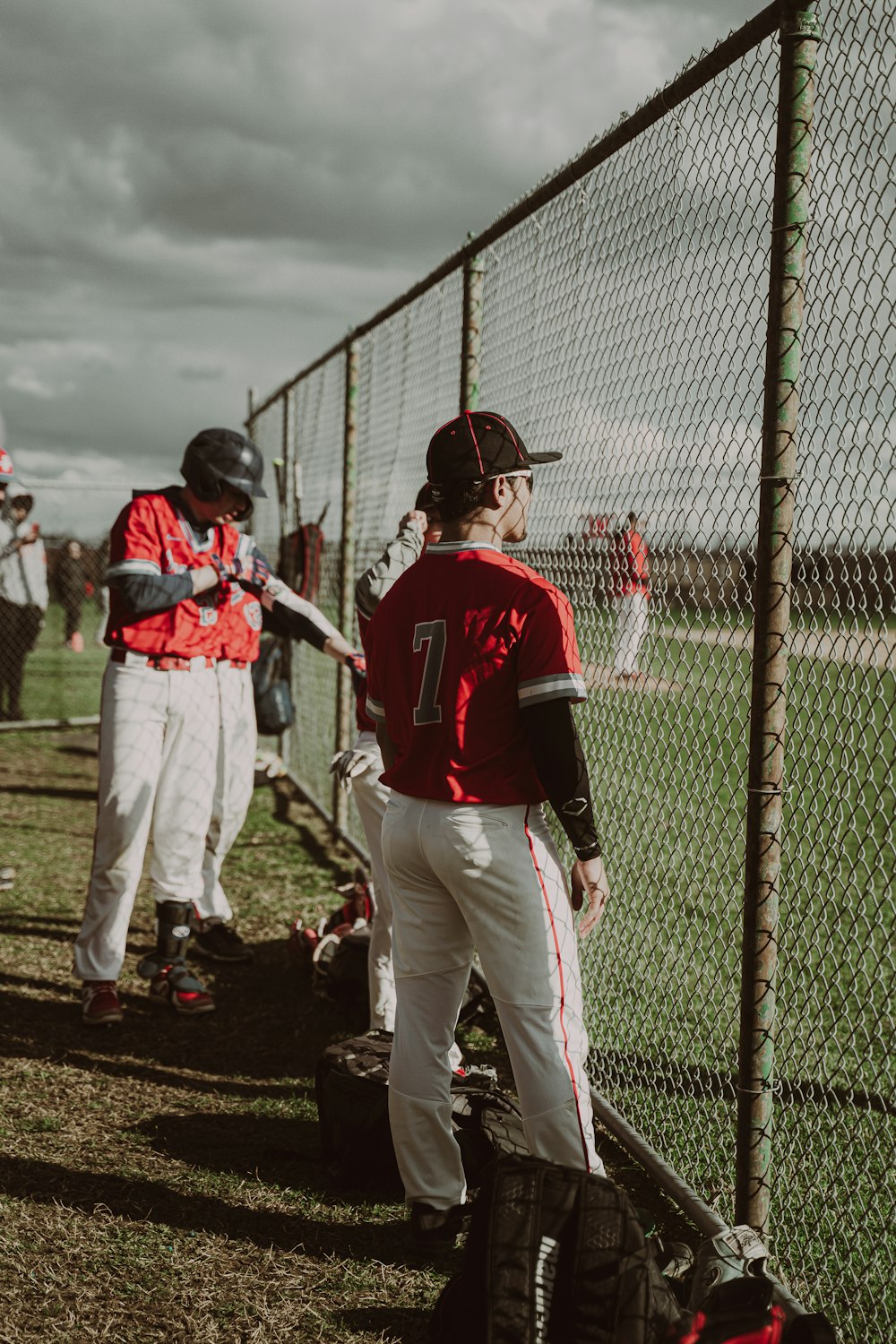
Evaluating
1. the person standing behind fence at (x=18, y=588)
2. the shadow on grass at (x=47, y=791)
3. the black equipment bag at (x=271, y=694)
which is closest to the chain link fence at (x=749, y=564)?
the black equipment bag at (x=271, y=694)

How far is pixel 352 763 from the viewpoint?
13.6 ft

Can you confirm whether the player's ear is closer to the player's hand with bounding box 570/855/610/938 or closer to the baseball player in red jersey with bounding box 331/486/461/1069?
the player's hand with bounding box 570/855/610/938

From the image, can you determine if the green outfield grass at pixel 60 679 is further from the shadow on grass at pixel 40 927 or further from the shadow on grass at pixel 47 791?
the shadow on grass at pixel 40 927

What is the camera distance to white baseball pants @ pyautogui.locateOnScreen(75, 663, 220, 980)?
4.78 meters

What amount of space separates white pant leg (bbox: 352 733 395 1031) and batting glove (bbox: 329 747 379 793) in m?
0.02

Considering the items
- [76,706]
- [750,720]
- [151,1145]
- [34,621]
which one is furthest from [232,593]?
[76,706]

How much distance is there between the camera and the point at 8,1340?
2.78 meters

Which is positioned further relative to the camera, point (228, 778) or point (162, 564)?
point (228, 778)

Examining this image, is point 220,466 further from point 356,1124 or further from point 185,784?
point 356,1124

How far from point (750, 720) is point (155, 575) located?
267 centimetres

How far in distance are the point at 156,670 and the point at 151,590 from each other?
37 cm

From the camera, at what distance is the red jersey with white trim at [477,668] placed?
108 inches

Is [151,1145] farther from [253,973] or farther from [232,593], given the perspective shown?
[232,593]

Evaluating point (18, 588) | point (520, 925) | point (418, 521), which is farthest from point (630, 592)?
point (18, 588)
